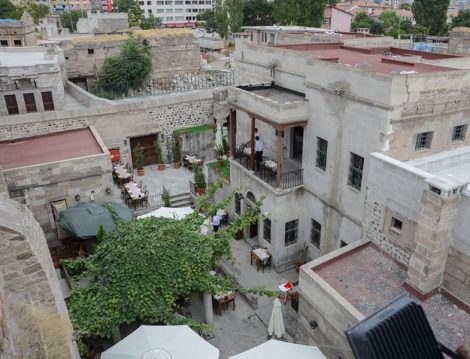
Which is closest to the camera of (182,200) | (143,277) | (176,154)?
(143,277)

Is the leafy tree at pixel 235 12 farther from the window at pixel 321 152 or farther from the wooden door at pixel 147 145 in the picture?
the window at pixel 321 152

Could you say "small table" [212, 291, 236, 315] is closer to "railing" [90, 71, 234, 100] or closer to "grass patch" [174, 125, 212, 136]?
"grass patch" [174, 125, 212, 136]

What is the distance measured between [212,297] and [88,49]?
2521 cm

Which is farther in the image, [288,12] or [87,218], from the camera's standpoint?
[288,12]

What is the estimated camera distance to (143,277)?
1174 centimetres

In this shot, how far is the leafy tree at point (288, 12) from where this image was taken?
4997 centimetres

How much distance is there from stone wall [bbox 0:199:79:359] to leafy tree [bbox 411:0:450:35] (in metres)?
59.0

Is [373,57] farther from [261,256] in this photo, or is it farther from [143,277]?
[143,277]

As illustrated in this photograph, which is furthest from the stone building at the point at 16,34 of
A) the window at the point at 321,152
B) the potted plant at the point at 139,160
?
the window at the point at 321,152

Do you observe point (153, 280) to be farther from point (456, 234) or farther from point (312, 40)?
point (312, 40)

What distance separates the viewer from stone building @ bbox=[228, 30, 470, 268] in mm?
13469

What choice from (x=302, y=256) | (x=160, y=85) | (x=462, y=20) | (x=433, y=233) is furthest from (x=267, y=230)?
(x=462, y=20)

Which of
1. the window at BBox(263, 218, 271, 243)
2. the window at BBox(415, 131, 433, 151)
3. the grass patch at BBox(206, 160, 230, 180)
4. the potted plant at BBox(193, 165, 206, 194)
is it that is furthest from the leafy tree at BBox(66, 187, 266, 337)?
the grass patch at BBox(206, 160, 230, 180)

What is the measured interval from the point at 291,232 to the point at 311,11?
133 ft
